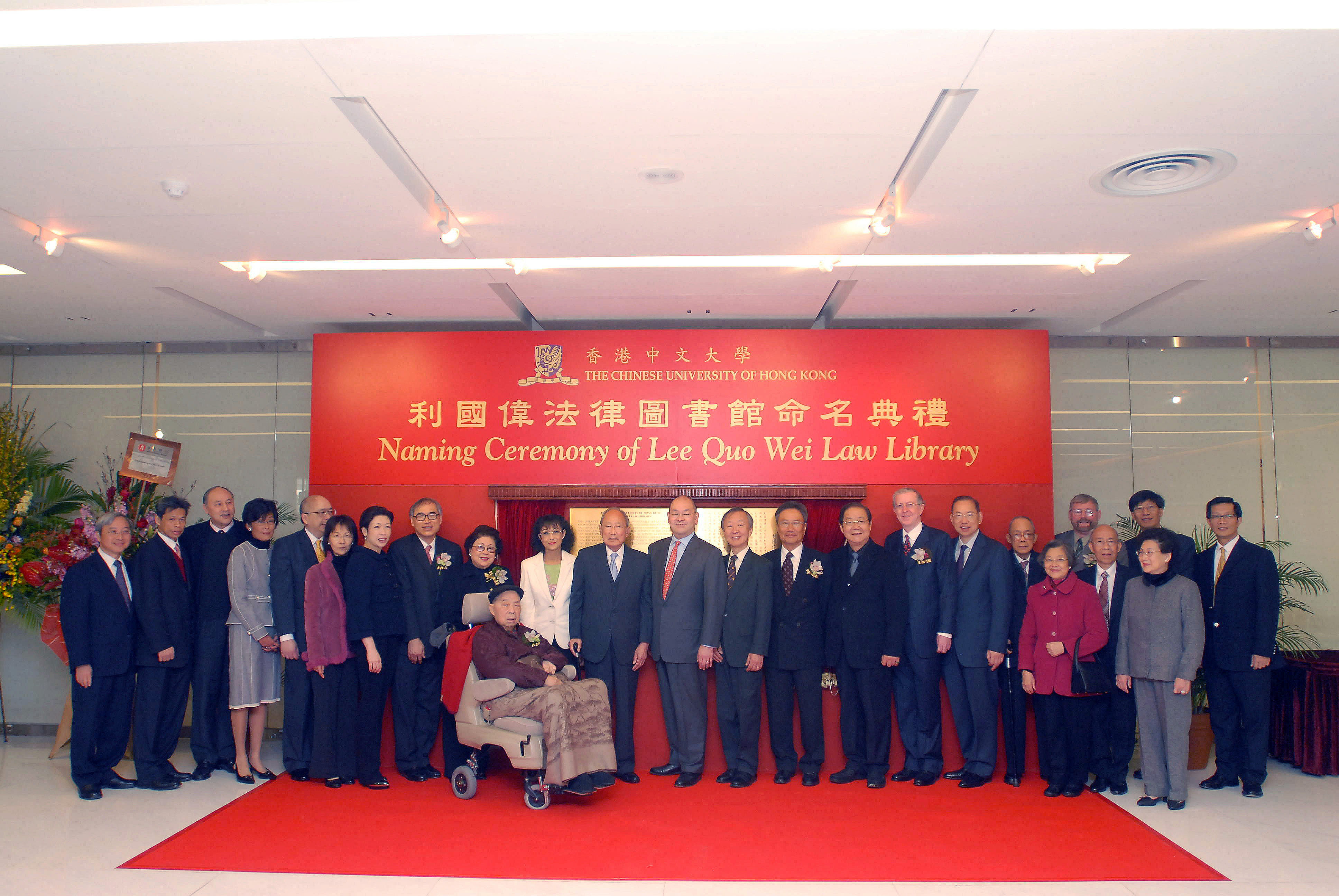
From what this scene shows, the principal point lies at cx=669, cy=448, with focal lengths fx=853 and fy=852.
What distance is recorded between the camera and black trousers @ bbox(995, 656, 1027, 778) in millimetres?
5184

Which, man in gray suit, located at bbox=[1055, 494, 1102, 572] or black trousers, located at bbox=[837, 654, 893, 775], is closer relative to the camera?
black trousers, located at bbox=[837, 654, 893, 775]

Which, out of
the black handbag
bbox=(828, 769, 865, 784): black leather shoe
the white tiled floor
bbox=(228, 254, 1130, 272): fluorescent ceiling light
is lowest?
the white tiled floor

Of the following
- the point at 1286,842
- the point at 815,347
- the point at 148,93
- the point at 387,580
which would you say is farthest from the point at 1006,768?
the point at 148,93

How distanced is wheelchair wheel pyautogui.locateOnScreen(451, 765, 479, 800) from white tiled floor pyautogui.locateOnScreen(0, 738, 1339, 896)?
1034 mm

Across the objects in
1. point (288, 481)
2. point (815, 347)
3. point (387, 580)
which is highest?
point (815, 347)

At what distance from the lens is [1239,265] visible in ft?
16.4

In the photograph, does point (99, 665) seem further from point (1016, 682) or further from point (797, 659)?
point (1016, 682)

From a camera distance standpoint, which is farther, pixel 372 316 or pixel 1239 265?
pixel 372 316

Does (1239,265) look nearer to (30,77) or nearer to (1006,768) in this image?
(1006,768)

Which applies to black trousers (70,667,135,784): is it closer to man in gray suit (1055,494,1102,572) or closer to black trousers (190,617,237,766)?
black trousers (190,617,237,766)

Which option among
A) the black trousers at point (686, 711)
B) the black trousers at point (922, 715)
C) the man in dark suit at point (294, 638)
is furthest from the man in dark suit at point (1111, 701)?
the man in dark suit at point (294, 638)

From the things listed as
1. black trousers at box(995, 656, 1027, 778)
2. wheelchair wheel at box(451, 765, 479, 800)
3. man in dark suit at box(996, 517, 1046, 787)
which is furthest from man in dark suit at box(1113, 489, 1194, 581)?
wheelchair wheel at box(451, 765, 479, 800)

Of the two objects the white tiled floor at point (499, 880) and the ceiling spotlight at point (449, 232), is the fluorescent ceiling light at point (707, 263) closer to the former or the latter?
the ceiling spotlight at point (449, 232)

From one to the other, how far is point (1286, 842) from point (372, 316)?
21.1 feet
